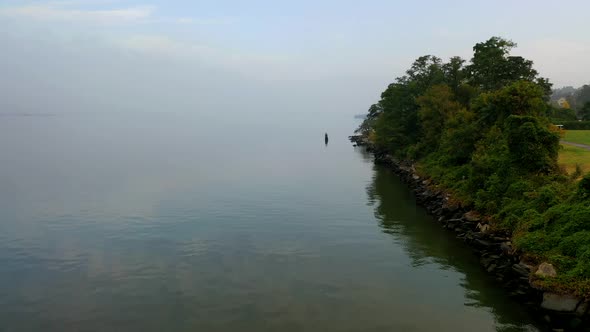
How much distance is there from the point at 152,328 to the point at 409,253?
18.3 metres

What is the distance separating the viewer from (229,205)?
148 feet

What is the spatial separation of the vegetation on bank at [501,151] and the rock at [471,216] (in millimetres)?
639

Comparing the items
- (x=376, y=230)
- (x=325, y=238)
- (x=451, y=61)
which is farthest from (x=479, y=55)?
(x=325, y=238)

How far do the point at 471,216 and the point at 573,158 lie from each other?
16215mm

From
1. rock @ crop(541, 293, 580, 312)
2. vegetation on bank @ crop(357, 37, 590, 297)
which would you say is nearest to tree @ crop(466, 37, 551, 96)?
vegetation on bank @ crop(357, 37, 590, 297)

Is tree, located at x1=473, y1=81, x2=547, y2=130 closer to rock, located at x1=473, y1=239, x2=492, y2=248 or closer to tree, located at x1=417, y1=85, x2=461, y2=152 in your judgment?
tree, located at x1=417, y1=85, x2=461, y2=152

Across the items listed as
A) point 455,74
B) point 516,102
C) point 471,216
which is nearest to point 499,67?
point 455,74

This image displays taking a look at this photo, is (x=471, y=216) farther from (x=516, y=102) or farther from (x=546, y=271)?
(x=516, y=102)

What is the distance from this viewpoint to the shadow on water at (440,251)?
21.6 m

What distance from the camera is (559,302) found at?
19875 mm

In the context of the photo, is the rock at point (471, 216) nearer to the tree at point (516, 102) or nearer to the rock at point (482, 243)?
the rock at point (482, 243)

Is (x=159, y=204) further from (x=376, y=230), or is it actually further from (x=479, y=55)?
(x=479, y=55)

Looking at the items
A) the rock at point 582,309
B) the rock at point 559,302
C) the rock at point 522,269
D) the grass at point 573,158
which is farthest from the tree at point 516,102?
the rock at point 582,309

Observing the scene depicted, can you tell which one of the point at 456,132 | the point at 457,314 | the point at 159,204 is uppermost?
the point at 456,132
